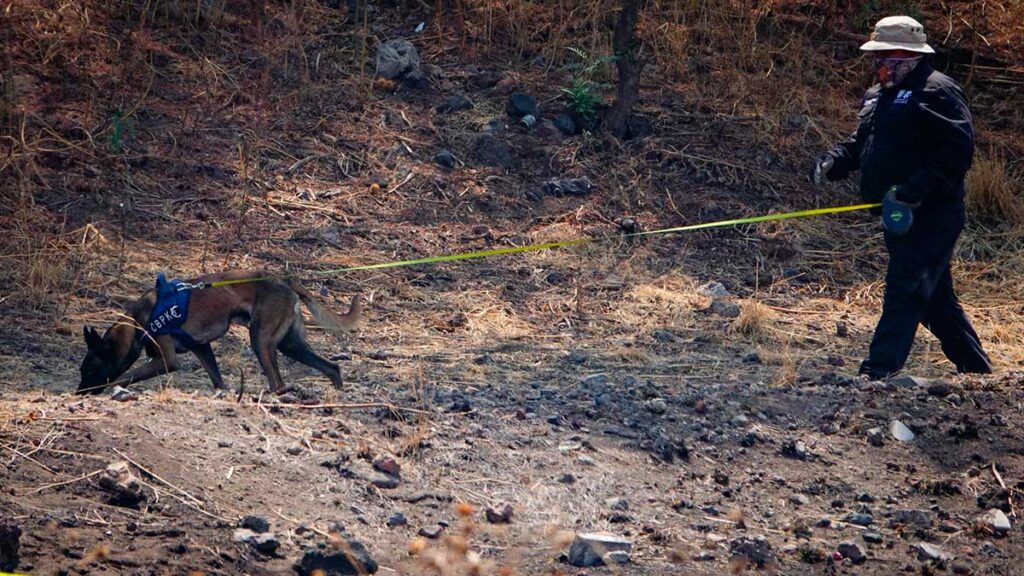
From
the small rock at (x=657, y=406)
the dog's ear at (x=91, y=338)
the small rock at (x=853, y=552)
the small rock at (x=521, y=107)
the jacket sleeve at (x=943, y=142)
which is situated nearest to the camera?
the small rock at (x=853, y=552)

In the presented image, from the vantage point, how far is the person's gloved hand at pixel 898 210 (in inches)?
271

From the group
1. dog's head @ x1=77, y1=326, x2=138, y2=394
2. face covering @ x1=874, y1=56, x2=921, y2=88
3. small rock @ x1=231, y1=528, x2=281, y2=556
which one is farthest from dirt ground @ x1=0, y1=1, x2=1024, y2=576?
face covering @ x1=874, y1=56, x2=921, y2=88

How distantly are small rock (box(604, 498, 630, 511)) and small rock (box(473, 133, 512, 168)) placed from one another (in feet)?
20.1

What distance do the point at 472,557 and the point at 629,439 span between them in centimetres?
198

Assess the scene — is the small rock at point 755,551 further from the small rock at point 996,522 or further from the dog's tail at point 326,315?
the dog's tail at point 326,315

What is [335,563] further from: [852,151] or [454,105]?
[454,105]

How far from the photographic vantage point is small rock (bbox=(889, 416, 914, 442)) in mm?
6461

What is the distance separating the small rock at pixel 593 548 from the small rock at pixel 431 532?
537 millimetres

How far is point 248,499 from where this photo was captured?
205 inches

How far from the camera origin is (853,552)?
5238mm

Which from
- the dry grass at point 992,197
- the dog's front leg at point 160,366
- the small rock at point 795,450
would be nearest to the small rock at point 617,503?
the small rock at point 795,450

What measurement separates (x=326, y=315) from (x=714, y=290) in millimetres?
3450

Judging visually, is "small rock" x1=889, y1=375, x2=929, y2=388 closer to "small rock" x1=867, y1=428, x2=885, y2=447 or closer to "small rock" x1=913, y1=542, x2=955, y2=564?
"small rock" x1=867, y1=428, x2=885, y2=447

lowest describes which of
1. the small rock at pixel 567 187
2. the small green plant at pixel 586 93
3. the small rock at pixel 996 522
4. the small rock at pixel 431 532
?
the small rock at pixel 996 522
